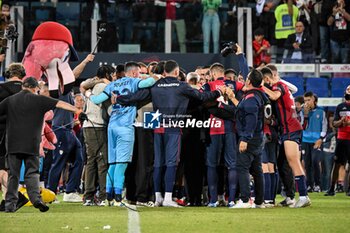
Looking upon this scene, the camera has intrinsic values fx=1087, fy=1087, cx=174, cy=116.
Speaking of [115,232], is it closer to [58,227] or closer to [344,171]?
[58,227]

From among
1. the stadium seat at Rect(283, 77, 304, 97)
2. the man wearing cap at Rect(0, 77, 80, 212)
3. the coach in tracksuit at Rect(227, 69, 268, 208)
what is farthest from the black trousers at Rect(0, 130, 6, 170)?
the stadium seat at Rect(283, 77, 304, 97)

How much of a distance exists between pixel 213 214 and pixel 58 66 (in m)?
4.86

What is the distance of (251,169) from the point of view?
16219mm

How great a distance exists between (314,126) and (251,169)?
866 cm

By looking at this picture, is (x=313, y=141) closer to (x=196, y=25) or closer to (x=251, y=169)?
(x=196, y=25)

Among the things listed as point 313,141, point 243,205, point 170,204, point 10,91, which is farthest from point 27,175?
point 313,141

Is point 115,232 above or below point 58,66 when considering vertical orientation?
below

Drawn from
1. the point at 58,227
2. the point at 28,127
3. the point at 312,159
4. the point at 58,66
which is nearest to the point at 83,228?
the point at 58,227

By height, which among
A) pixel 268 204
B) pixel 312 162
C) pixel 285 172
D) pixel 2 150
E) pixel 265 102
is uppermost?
pixel 265 102

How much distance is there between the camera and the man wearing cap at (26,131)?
47.4 feet

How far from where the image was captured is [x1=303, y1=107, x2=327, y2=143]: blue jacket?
24.5m

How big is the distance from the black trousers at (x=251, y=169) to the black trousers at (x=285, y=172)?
3.99 ft

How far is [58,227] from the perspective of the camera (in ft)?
40.4

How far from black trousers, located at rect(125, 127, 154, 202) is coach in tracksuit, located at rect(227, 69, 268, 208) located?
151 centimetres
